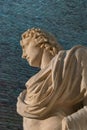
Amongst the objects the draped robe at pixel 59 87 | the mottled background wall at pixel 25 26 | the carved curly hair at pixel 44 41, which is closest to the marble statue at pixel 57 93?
the draped robe at pixel 59 87

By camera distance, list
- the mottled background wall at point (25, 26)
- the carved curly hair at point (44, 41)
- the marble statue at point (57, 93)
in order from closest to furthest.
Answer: the marble statue at point (57, 93) < the carved curly hair at point (44, 41) < the mottled background wall at point (25, 26)

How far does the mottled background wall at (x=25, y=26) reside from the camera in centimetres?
509

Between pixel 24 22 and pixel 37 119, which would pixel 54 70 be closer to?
pixel 37 119

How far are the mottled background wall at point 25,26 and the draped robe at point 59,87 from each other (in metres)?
2.24

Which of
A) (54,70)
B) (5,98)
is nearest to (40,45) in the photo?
(54,70)

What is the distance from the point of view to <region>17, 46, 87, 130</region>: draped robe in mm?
2615

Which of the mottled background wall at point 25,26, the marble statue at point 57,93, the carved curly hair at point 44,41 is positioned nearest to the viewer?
the marble statue at point 57,93

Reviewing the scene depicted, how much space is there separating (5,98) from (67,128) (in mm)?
2478

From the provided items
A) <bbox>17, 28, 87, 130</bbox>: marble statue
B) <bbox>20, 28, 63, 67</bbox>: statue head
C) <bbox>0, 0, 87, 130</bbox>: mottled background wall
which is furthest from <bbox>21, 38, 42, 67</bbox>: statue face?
<bbox>0, 0, 87, 130</bbox>: mottled background wall

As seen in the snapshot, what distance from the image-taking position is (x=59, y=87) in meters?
2.62

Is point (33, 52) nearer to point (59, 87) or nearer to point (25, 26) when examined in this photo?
point (59, 87)

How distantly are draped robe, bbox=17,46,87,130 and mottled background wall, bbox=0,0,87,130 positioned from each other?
2.24 metres

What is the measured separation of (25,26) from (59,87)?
2.91m

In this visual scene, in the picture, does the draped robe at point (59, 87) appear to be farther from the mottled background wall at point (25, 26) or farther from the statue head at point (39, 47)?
the mottled background wall at point (25, 26)
